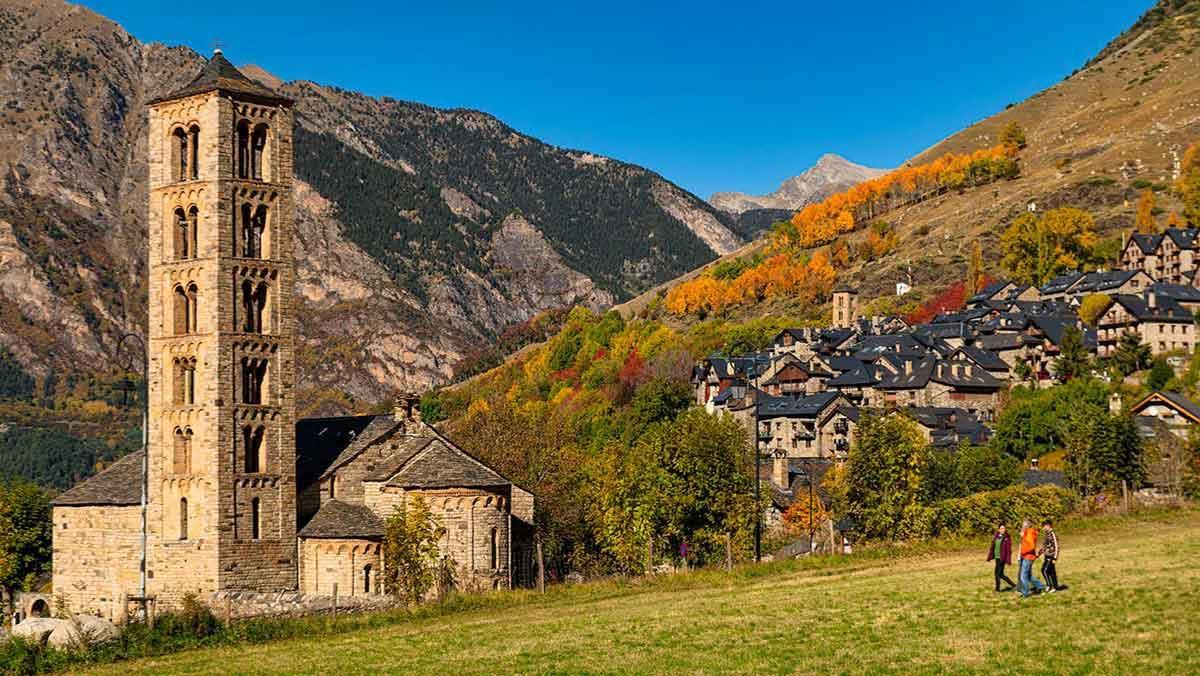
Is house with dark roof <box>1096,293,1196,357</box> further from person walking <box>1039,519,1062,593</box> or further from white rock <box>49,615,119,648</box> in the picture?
white rock <box>49,615,119,648</box>

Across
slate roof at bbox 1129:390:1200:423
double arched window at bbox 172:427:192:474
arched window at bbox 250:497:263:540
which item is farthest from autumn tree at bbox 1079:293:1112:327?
double arched window at bbox 172:427:192:474

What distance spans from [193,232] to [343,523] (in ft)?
43.6

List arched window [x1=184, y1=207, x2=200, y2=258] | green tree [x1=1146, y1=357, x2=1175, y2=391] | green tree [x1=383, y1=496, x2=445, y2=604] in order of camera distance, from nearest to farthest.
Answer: green tree [x1=383, y1=496, x2=445, y2=604]
arched window [x1=184, y1=207, x2=200, y2=258]
green tree [x1=1146, y1=357, x2=1175, y2=391]

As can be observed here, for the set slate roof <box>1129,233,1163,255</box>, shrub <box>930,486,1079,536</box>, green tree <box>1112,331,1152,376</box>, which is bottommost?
shrub <box>930,486,1079,536</box>

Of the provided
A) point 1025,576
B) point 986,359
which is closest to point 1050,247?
point 986,359

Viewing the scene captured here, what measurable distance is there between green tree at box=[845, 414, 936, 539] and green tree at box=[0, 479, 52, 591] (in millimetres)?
46517

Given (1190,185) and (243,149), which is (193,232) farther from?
(1190,185)

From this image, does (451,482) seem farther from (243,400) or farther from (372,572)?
(243,400)

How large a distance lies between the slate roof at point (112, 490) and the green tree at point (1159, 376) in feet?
239

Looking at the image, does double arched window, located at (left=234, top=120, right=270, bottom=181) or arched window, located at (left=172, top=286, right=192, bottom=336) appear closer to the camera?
arched window, located at (left=172, top=286, right=192, bottom=336)

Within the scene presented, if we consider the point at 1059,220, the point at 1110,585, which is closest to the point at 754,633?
the point at 1110,585

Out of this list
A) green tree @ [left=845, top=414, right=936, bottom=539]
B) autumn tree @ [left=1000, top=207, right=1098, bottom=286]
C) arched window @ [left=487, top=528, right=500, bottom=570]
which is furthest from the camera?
autumn tree @ [left=1000, top=207, right=1098, bottom=286]

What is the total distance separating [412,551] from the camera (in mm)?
54812

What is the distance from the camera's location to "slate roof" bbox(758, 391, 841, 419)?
123562 mm
